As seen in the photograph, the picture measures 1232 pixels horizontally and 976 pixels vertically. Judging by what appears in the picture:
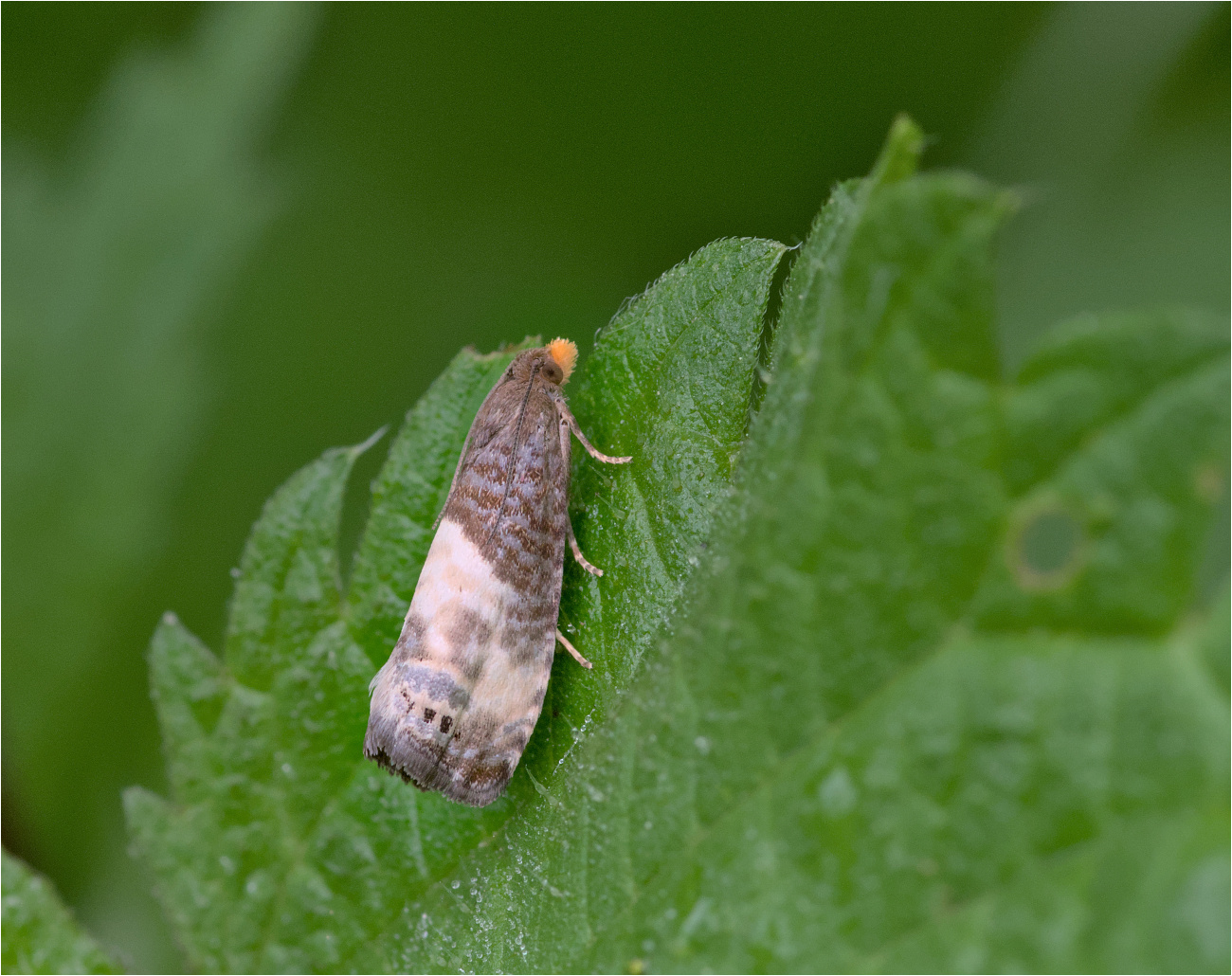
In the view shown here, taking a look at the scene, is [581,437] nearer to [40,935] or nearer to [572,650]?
[572,650]

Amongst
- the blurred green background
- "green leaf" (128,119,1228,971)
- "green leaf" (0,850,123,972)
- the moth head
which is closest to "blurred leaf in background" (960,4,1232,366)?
the blurred green background

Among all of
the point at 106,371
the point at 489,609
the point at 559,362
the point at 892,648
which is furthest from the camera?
the point at 106,371

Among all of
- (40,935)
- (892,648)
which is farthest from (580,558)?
(40,935)

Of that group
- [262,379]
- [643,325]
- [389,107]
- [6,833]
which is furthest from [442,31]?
[6,833]

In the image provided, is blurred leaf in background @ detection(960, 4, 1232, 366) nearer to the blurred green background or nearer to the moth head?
the blurred green background

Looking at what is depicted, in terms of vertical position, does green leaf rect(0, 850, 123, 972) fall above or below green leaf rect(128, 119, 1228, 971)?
below
